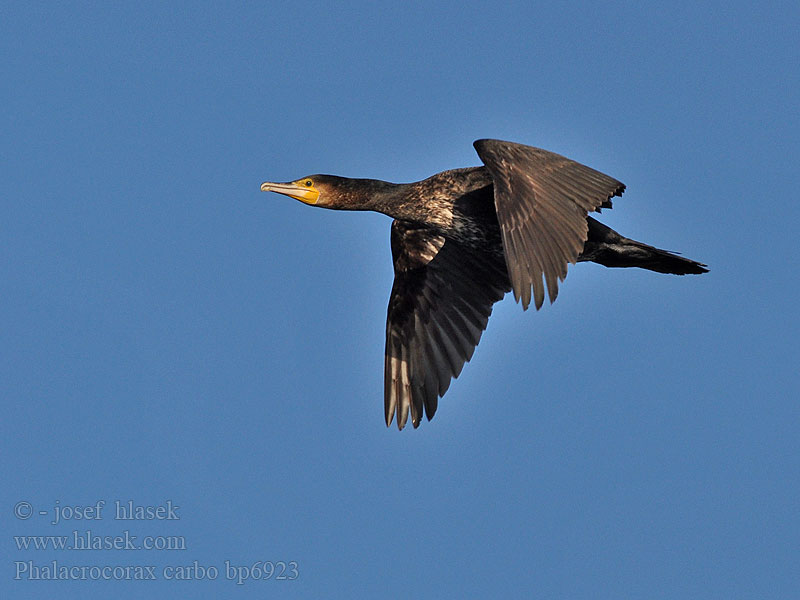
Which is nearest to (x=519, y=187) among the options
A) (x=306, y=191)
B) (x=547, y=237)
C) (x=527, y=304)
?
(x=547, y=237)

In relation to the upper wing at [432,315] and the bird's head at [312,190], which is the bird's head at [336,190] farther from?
the upper wing at [432,315]

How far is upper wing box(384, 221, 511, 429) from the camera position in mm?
14031

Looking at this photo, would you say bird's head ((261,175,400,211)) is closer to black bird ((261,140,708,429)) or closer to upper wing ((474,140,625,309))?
black bird ((261,140,708,429))

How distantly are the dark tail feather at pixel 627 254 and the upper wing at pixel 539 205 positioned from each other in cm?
153

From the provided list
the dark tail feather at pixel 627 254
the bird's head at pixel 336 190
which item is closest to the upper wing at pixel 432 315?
the bird's head at pixel 336 190

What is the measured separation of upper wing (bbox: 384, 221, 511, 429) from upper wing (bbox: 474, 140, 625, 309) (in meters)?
2.82

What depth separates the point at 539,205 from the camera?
10.6 metres

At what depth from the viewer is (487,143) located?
1133 centimetres

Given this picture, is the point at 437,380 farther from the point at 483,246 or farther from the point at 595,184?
the point at 595,184

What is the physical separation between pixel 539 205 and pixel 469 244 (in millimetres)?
2401

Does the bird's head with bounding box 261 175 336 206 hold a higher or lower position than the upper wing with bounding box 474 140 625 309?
higher

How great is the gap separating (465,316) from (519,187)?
3.52 metres

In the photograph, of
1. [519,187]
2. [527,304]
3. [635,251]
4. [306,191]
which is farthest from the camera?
[306,191]

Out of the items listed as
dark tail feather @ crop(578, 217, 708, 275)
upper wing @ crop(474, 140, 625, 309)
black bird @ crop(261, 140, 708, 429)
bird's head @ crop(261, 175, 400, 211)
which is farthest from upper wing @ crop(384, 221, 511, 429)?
upper wing @ crop(474, 140, 625, 309)
